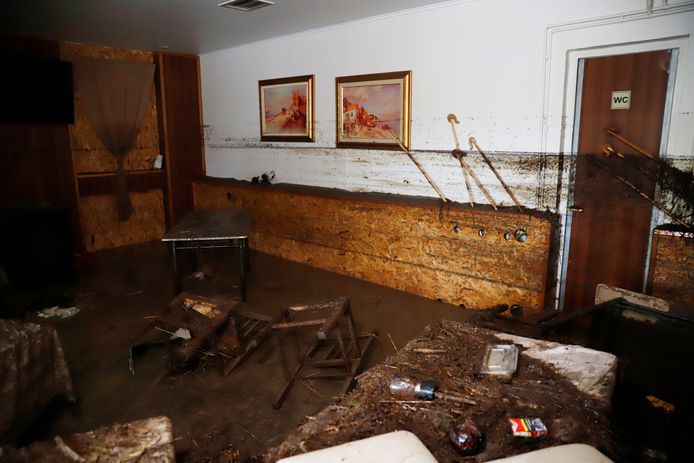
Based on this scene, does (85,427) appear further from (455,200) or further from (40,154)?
(40,154)

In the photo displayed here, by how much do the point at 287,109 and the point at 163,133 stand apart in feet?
7.21

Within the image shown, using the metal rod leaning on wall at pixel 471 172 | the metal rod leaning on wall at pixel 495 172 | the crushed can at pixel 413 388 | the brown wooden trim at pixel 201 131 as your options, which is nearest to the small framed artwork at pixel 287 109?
the brown wooden trim at pixel 201 131

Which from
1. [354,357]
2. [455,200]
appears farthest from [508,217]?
[354,357]

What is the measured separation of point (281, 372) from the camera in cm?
347

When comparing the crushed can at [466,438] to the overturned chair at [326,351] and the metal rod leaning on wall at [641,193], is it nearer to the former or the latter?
the overturned chair at [326,351]

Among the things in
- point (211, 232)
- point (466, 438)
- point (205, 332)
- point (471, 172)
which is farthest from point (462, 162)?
point (466, 438)

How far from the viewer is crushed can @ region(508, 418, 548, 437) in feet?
5.77

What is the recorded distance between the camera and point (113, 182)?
6.79 metres

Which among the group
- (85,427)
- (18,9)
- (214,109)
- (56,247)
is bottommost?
(85,427)

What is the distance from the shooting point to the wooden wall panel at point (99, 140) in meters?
6.31

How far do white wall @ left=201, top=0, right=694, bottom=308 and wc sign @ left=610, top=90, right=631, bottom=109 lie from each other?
0.31 metres

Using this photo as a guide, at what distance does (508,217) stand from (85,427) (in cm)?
356

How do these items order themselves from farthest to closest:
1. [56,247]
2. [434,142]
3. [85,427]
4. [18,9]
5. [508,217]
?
[56,247] → [434,142] → [18,9] → [508,217] → [85,427]

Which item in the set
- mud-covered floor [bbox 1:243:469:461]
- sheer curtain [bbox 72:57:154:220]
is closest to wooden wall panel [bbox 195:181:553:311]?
mud-covered floor [bbox 1:243:469:461]
